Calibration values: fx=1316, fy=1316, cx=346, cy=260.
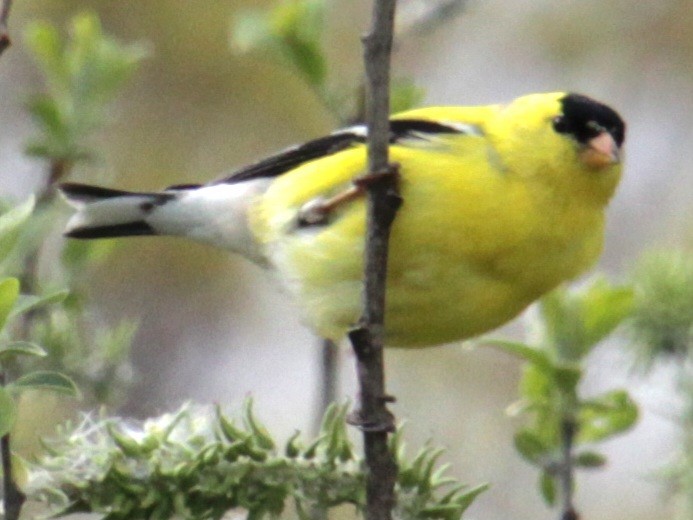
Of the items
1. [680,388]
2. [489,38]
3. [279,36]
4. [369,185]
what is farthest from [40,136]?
[489,38]

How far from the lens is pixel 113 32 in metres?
5.42

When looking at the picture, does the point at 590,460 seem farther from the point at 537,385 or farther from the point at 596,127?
the point at 596,127

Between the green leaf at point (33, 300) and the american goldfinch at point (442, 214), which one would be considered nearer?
the green leaf at point (33, 300)

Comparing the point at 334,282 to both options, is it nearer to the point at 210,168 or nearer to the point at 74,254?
the point at 74,254

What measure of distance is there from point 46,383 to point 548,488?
1070 millimetres

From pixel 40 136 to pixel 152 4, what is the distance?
8.71 feet

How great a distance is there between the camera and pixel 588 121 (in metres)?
3.09

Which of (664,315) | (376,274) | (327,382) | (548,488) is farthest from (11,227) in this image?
(664,315)

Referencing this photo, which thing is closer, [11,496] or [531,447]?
[11,496]

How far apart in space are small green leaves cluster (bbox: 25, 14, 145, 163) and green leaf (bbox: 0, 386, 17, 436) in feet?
4.27

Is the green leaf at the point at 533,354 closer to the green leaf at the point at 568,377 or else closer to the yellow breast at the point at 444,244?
the green leaf at the point at 568,377

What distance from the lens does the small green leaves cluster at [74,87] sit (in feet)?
9.46

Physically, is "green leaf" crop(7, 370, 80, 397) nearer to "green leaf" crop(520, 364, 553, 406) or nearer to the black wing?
"green leaf" crop(520, 364, 553, 406)

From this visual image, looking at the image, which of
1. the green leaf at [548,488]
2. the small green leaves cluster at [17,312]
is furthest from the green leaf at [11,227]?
the green leaf at [548,488]
